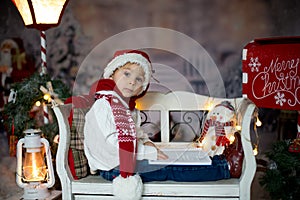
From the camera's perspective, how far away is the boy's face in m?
1.90

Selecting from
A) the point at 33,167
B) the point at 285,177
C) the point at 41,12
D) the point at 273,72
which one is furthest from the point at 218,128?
the point at 41,12

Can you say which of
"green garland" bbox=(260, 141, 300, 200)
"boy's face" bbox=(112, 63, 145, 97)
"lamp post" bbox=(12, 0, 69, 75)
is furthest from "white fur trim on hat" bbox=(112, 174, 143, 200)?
"lamp post" bbox=(12, 0, 69, 75)

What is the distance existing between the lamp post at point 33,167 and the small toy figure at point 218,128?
0.85 metres

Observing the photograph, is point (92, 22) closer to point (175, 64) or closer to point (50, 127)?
point (175, 64)

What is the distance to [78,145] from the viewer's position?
6.12ft

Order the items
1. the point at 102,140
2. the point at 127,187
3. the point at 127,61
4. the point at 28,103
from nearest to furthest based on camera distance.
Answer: the point at 127,187, the point at 102,140, the point at 127,61, the point at 28,103

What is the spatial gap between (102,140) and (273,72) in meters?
1.15

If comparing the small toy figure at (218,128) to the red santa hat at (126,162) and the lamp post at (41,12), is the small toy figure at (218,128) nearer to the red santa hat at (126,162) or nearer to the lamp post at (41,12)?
the red santa hat at (126,162)

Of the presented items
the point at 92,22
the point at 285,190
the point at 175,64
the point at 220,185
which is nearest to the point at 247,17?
the point at 175,64

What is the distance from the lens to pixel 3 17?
4.29m

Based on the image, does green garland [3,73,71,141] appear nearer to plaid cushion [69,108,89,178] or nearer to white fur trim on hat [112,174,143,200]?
plaid cushion [69,108,89,178]

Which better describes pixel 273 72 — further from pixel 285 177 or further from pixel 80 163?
pixel 80 163

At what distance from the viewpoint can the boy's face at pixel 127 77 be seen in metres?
1.90

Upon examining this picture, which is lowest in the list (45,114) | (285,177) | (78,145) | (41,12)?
(285,177)
